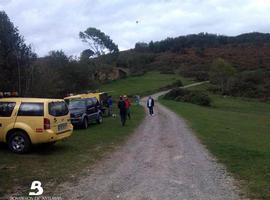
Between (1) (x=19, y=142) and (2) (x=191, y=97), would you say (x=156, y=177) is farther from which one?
(2) (x=191, y=97)

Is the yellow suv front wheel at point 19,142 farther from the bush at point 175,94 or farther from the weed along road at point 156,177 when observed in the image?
the bush at point 175,94

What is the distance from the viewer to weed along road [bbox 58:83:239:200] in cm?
953

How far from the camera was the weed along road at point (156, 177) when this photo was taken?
953cm

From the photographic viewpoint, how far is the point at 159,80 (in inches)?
4013

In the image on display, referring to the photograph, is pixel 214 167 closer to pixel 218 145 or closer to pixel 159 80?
pixel 218 145

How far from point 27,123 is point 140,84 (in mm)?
80201

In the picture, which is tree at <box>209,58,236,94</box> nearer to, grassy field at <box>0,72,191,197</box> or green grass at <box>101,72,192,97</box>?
green grass at <box>101,72,192,97</box>

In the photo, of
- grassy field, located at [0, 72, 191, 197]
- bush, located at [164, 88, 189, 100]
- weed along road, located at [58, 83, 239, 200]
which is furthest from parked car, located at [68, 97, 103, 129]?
bush, located at [164, 88, 189, 100]

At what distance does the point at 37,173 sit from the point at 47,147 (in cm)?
488

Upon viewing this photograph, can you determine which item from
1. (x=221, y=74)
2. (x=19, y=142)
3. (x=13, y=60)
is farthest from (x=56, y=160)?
(x=221, y=74)

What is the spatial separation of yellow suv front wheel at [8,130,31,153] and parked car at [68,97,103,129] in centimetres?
989

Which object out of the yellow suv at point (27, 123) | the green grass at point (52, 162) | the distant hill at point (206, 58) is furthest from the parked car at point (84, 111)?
the distant hill at point (206, 58)

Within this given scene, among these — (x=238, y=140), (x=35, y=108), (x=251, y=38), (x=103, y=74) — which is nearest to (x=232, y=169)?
(x=35, y=108)

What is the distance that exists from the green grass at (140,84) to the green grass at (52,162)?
5980cm
